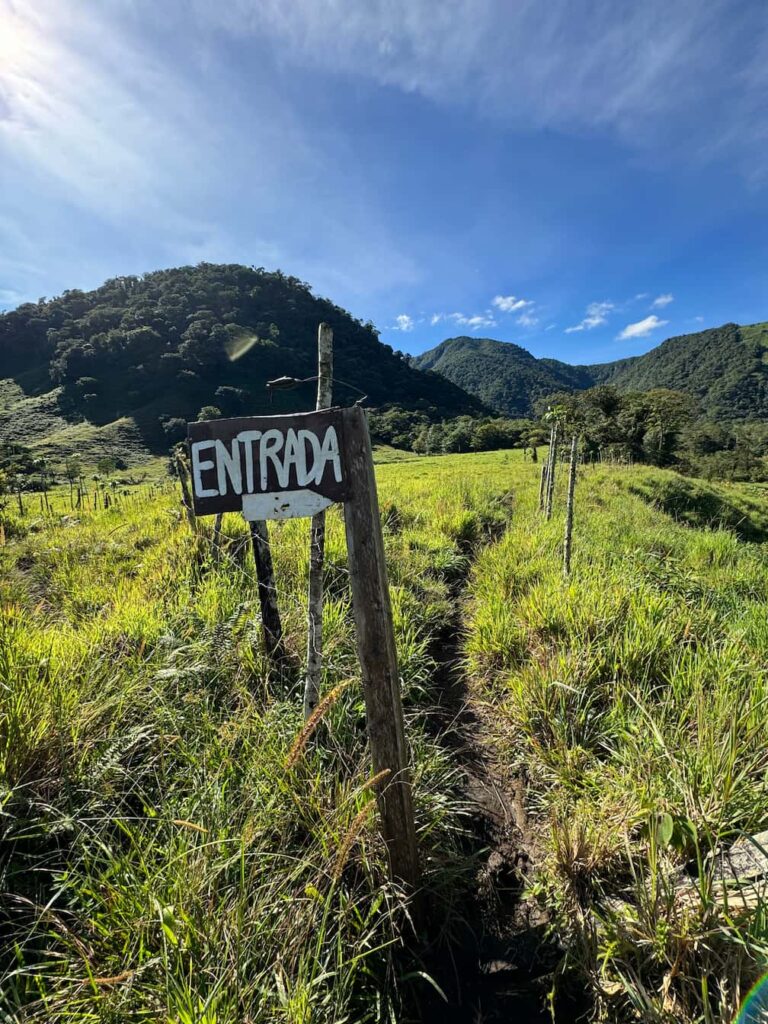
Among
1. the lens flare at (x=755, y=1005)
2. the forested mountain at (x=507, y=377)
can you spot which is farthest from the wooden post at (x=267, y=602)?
the forested mountain at (x=507, y=377)

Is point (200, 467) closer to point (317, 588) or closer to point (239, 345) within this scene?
point (317, 588)

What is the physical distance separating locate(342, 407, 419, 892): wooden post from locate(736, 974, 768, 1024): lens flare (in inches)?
41.9

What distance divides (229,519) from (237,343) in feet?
295

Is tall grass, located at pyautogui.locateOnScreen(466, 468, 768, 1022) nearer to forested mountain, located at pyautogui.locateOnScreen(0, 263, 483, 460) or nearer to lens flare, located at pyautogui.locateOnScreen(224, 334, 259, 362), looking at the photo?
forested mountain, located at pyautogui.locateOnScreen(0, 263, 483, 460)

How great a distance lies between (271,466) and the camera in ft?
5.16

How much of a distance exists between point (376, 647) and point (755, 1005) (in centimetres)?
152

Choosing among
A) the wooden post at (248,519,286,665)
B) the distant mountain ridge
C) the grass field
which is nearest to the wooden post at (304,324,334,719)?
the grass field

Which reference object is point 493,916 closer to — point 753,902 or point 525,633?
point 753,902

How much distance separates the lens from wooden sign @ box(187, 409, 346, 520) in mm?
1554

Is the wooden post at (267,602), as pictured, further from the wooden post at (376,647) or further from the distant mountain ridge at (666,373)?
the distant mountain ridge at (666,373)

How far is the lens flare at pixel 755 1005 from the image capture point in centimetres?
120

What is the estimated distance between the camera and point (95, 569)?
4.62 m

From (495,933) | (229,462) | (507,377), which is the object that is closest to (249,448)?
(229,462)

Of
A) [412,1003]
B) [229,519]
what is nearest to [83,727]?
[412,1003]
